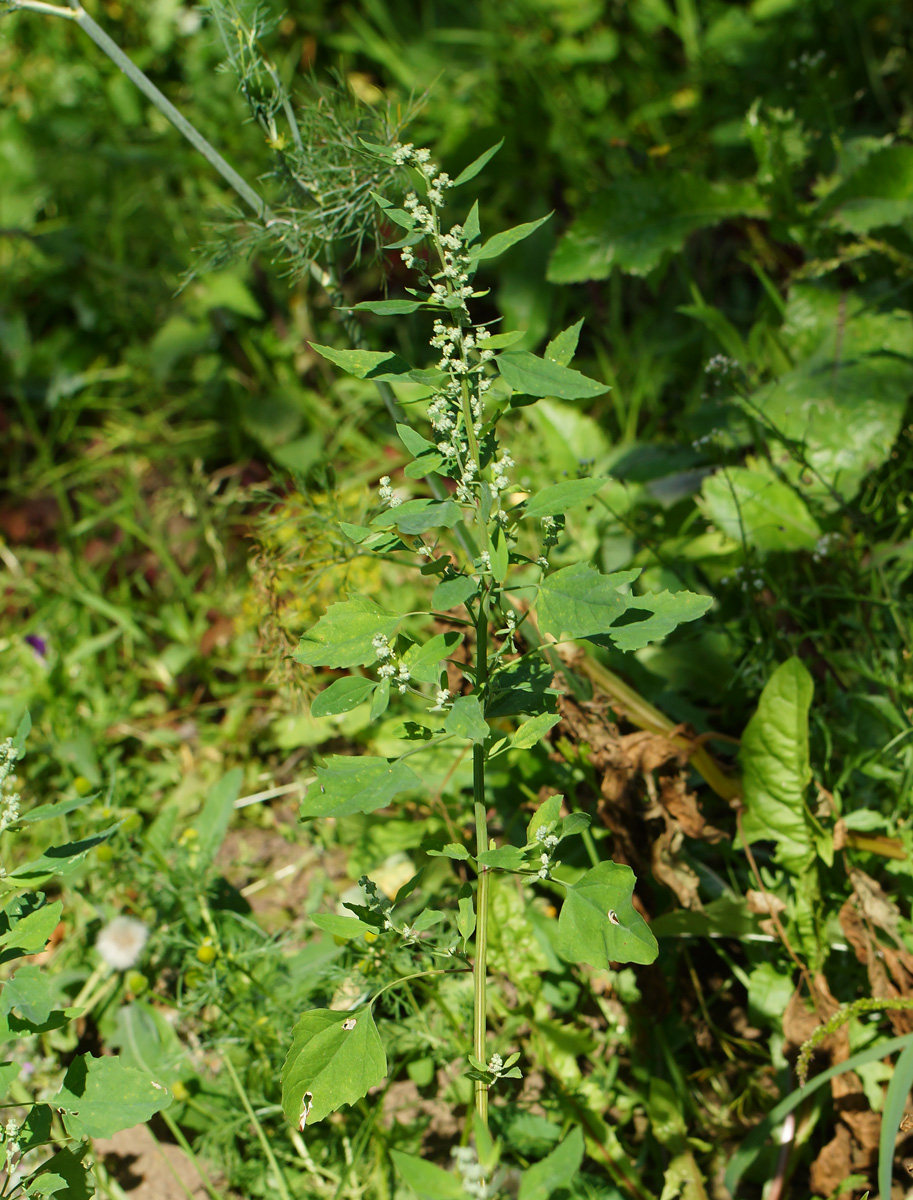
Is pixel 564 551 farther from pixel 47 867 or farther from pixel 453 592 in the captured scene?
pixel 47 867

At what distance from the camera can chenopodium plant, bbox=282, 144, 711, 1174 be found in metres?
1.09

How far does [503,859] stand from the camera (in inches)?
43.8

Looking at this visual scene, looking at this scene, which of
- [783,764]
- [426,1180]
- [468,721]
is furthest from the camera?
[783,764]

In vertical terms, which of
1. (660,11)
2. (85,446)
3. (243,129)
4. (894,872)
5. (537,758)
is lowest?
(894,872)

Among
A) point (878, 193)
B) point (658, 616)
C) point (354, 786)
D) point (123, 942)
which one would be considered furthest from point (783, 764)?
point (878, 193)

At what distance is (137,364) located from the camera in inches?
139

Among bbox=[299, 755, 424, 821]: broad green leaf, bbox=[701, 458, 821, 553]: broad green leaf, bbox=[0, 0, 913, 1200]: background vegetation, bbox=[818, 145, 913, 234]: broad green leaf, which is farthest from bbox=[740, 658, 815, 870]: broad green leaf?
bbox=[818, 145, 913, 234]: broad green leaf

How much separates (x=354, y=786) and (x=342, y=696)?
0.11 metres

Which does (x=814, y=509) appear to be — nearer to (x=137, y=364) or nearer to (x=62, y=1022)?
(x=62, y=1022)

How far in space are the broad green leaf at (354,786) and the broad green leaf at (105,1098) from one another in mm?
427

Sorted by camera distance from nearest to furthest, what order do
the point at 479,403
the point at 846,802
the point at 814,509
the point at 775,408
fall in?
the point at 479,403
the point at 846,802
the point at 814,509
the point at 775,408

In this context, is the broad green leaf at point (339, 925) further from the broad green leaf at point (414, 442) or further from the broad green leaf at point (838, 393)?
the broad green leaf at point (838, 393)

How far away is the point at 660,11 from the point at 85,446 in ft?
9.02

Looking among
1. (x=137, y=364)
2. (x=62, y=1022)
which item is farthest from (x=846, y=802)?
(x=137, y=364)
